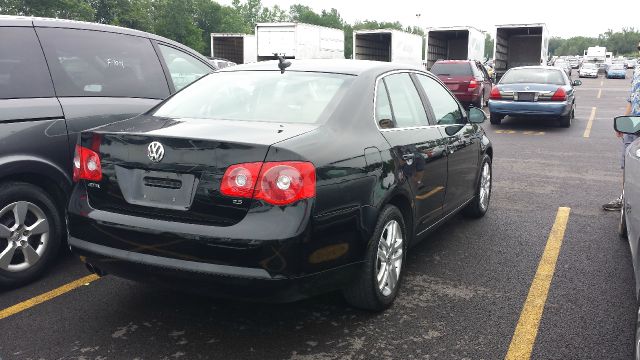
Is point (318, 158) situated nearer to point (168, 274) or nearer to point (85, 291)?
point (168, 274)

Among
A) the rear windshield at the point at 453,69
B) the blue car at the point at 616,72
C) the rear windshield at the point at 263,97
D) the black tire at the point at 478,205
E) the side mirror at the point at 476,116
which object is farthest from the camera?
the blue car at the point at 616,72

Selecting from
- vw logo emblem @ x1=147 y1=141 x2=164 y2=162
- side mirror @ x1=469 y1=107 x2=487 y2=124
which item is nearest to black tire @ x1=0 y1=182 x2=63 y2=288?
vw logo emblem @ x1=147 y1=141 x2=164 y2=162

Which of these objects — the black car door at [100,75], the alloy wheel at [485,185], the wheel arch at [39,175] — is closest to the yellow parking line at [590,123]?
the alloy wheel at [485,185]

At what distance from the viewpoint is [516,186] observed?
25.1 feet

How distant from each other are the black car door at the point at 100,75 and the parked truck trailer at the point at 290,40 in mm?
20117

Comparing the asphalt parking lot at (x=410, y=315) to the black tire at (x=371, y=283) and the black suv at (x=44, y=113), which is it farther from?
the black suv at (x=44, y=113)

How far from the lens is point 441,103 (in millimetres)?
5008

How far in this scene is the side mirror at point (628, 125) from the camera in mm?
4023

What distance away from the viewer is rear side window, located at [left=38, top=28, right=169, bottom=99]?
4438mm

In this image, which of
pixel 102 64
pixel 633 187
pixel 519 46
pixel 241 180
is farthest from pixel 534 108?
pixel 519 46

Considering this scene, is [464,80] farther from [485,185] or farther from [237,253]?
[237,253]

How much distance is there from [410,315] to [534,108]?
11.3 metres

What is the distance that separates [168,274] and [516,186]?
5666 millimetres

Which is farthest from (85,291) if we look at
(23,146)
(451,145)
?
(451,145)
